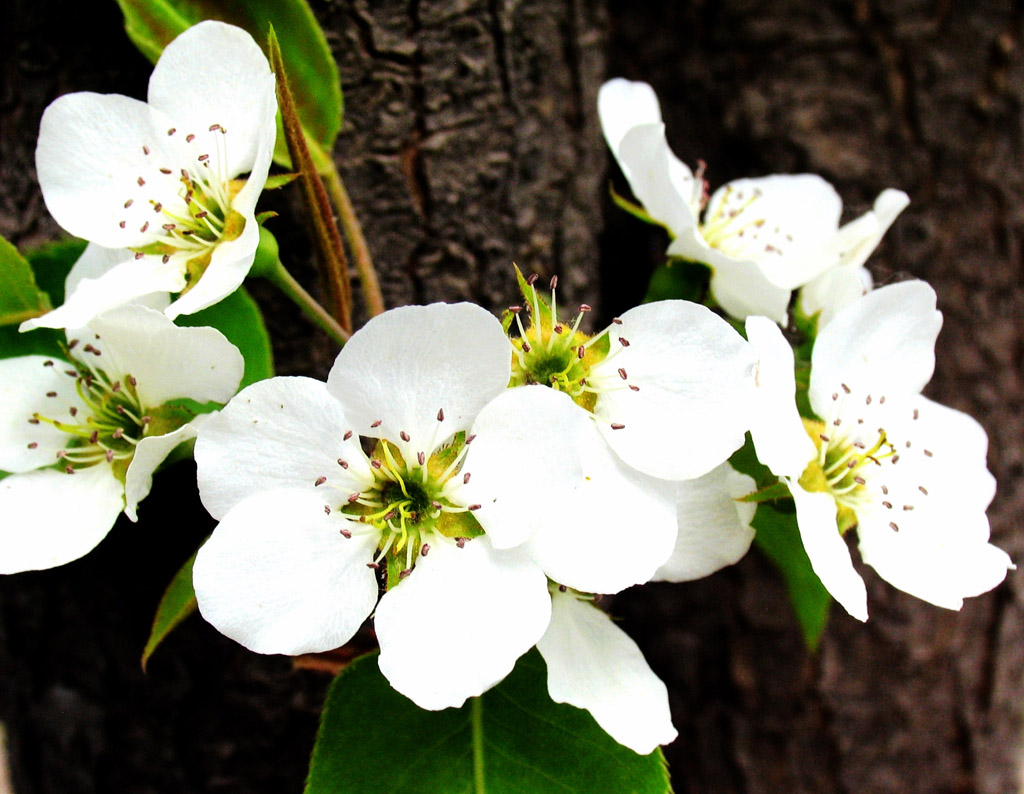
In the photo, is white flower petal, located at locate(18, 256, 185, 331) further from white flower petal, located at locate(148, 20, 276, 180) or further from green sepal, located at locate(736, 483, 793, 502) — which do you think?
green sepal, located at locate(736, 483, 793, 502)

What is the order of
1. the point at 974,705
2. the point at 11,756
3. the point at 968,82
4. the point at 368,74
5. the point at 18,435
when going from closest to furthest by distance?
the point at 18,435 → the point at 368,74 → the point at 11,756 → the point at 968,82 → the point at 974,705

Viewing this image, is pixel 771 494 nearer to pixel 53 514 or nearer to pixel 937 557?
pixel 937 557

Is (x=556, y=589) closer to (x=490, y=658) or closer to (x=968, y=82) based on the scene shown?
(x=490, y=658)

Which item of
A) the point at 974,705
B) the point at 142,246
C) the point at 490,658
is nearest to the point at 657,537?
the point at 490,658

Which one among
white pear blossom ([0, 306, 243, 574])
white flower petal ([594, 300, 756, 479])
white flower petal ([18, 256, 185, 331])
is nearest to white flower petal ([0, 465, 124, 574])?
white pear blossom ([0, 306, 243, 574])

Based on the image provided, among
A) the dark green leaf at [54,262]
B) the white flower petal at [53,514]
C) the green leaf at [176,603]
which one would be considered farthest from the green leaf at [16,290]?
the green leaf at [176,603]

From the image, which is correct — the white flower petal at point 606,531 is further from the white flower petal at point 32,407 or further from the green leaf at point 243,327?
the white flower petal at point 32,407
